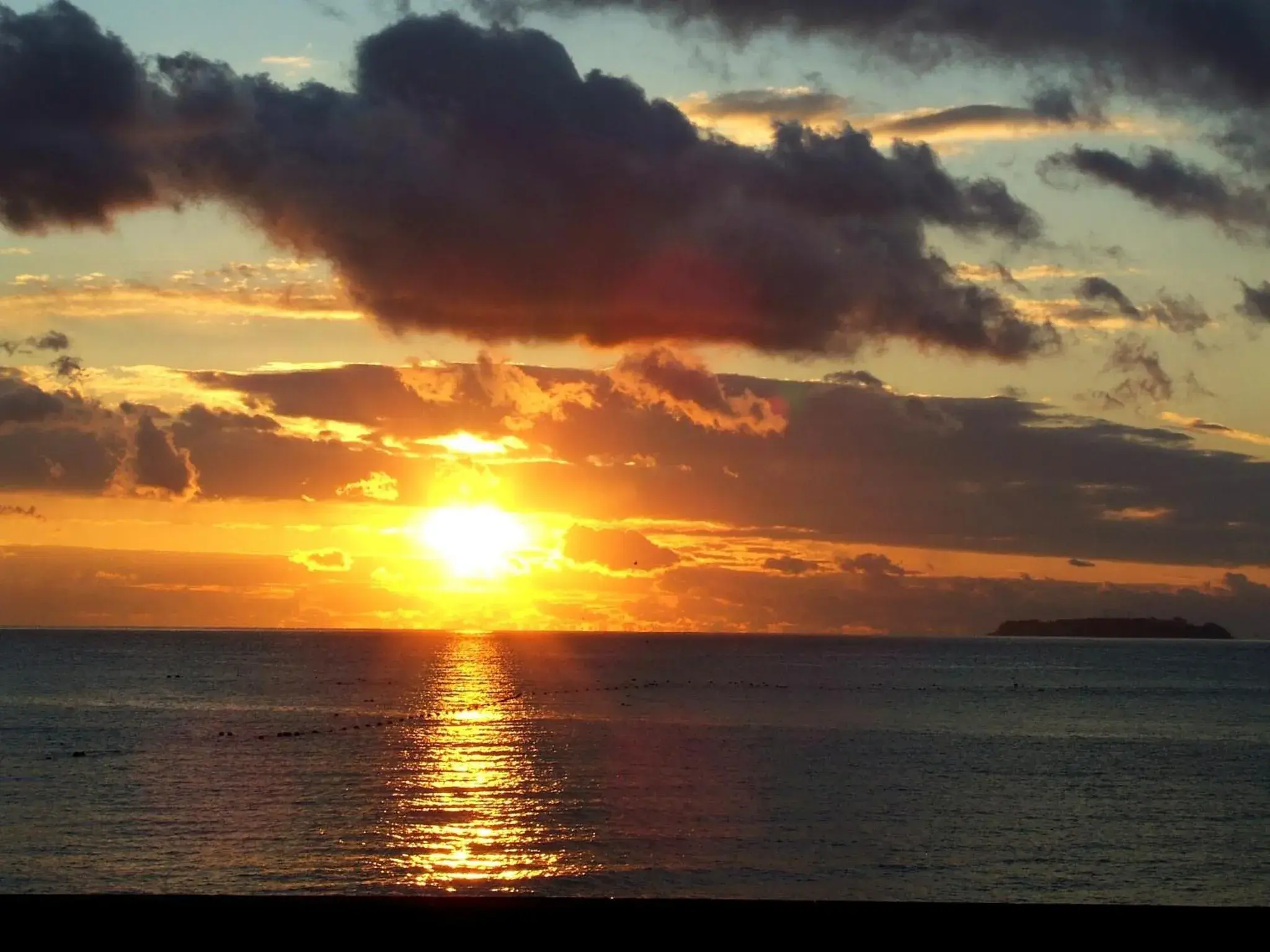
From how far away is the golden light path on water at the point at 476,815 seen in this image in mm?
45156

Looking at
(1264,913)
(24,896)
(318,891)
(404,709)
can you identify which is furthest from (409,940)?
(404,709)

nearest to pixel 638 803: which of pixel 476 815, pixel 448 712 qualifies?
pixel 476 815

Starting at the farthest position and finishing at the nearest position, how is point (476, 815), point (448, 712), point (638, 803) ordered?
point (448, 712)
point (638, 803)
point (476, 815)

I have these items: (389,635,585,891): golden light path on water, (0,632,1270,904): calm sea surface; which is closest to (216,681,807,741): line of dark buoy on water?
(0,632,1270,904): calm sea surface

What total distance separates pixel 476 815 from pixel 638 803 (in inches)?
304

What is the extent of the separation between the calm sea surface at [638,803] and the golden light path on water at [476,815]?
234mm

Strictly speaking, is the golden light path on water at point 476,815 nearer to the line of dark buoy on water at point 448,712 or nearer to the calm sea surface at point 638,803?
the calm sea surface at point 638,803

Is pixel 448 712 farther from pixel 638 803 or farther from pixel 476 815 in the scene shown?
pixel 476 815

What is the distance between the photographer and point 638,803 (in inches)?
2410

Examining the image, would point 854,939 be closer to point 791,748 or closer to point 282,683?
point 791,748

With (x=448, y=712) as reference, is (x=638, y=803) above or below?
above

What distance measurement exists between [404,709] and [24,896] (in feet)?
387

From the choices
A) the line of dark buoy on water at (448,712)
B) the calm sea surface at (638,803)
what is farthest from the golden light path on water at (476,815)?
the line of dark buoy on water at (448,712)

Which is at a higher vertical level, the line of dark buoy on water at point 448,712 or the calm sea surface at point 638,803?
the calm sea surface at point 638,803
